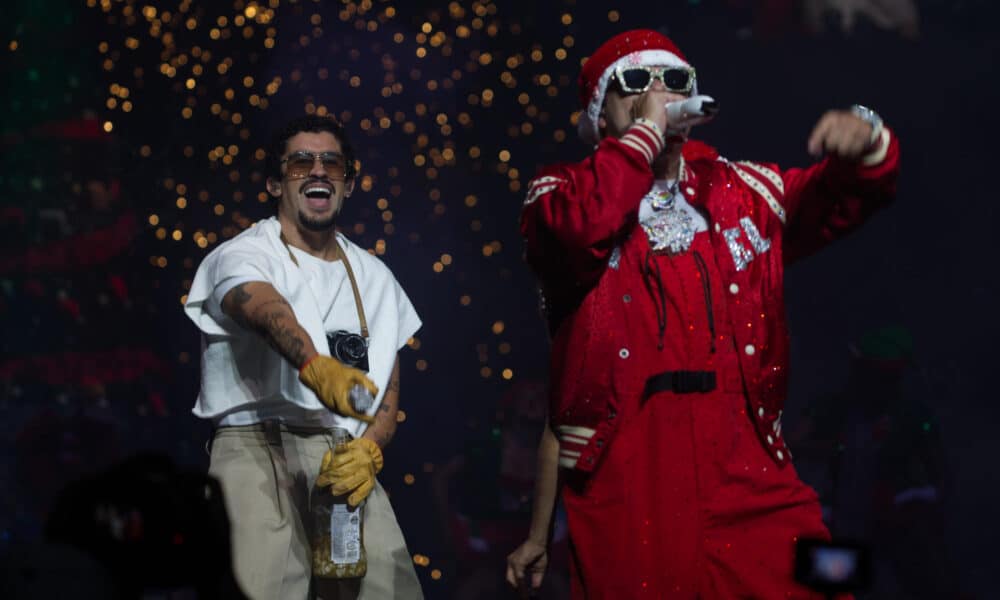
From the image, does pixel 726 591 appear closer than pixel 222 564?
No

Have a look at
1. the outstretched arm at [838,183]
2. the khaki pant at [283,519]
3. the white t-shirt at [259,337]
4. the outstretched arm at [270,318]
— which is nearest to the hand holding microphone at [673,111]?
the outstretched arm at [838,183]

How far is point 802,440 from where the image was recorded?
5.14 metres

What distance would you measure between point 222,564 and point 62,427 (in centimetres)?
472

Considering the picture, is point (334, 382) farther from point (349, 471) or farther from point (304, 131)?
point (304, 131)

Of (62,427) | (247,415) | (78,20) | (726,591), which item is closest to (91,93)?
(78,20)

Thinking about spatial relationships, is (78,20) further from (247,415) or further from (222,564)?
(222,564)

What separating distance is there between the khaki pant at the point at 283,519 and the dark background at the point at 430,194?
174 cm

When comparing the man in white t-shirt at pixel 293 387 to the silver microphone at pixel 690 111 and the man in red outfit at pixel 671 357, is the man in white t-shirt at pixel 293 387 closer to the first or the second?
the man in red outfit at pixel 671 357

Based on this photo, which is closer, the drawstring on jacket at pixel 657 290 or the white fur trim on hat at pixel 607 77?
the drawstring on jacket at pixel 657 290

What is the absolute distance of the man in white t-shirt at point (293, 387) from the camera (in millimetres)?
3379

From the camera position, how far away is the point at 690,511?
8.43ft

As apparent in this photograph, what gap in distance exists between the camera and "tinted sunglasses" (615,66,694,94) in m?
2.83

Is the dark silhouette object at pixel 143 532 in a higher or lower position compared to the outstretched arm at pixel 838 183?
lower

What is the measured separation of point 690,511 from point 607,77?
104 cm
